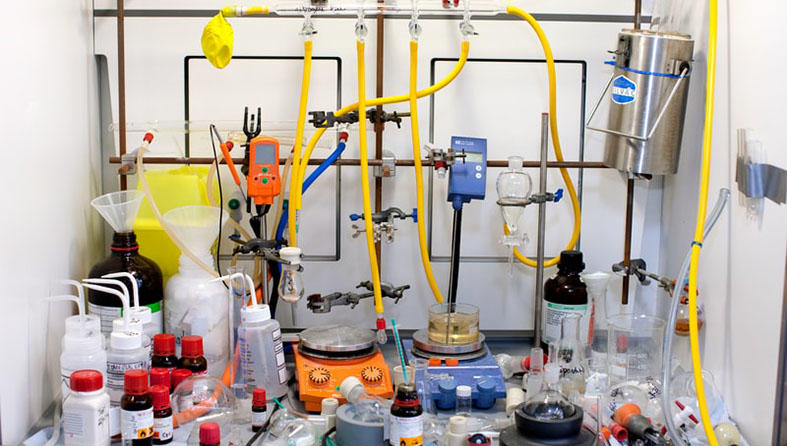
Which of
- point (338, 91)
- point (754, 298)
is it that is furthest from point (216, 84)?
point (754, 298)

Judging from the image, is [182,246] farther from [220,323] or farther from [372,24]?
[372,24]

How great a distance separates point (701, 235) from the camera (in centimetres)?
191

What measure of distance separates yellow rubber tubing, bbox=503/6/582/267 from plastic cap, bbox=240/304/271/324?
2.66 ft

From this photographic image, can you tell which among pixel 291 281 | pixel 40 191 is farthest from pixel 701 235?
pixel 40 191

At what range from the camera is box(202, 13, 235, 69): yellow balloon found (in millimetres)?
2213

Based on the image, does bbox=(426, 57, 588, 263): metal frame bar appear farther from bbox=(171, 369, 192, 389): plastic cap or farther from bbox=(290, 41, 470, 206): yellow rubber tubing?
bbox=(171, 369, 192, 389): plastic cap

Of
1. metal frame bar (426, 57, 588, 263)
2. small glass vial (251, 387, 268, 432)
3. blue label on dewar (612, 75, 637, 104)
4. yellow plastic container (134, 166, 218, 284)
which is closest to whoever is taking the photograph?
small glass vial (251, 387, 268, 432)

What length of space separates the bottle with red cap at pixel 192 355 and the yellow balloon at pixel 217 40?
2.55 feet

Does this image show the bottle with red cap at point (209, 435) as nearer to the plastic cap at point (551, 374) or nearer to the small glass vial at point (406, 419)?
the small glass vial at point (406, 419)

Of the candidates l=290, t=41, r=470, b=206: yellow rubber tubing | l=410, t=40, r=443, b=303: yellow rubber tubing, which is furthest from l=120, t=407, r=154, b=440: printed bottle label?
l=410, t=40, r=443, b=303: yellow rubber tubing

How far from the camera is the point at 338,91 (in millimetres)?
2531

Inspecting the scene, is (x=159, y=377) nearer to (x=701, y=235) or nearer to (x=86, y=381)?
(x=86, y=381)

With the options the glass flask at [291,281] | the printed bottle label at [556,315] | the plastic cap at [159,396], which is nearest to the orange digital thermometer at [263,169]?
the glass flask at [291,281]

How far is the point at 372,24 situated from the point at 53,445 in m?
1.48
